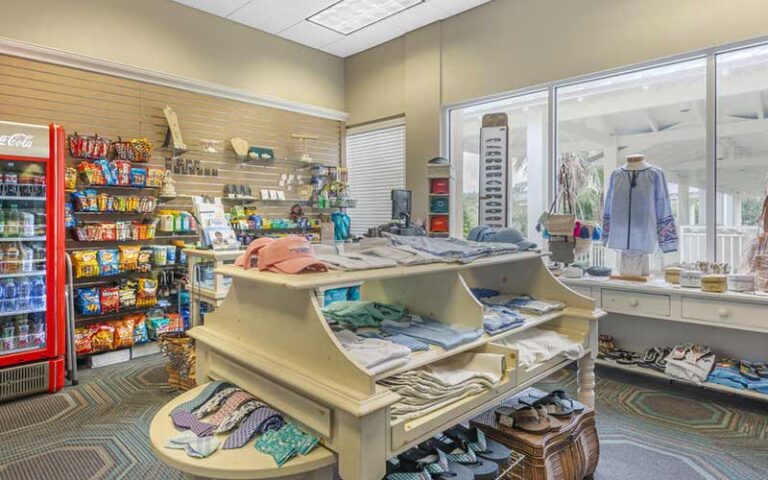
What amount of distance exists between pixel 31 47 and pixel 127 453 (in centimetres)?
367

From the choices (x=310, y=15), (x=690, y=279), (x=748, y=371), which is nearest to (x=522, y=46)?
(x=310, y=15)

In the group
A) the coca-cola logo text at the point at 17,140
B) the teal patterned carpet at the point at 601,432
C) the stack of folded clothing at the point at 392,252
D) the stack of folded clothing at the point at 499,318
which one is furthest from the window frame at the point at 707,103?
the coca-cola logo text at the point at 17,140

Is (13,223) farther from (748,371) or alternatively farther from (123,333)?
(748,371)

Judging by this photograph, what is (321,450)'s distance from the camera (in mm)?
1365

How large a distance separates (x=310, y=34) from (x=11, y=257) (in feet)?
13.5

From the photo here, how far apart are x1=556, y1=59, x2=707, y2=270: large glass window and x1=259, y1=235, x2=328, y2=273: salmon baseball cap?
3.60m

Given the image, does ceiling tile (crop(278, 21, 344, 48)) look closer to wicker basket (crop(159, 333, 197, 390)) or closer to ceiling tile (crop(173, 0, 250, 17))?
ceiling tile (crop(173, 0, 250, 17))

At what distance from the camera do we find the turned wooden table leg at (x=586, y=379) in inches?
99.3

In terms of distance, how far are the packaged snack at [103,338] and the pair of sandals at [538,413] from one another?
3.77 metres

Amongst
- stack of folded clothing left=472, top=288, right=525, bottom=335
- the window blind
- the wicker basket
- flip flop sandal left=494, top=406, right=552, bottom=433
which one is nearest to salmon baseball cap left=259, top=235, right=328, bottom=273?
stack of folded clothing left=472, top=288, right=525, bottom=335

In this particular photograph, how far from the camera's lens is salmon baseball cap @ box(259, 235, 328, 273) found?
157 centimetres

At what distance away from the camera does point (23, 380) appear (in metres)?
3.43

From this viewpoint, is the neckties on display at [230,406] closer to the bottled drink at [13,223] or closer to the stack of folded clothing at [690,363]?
the bottled drink at [13,223]

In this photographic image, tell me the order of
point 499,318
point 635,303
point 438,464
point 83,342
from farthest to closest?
point 83,342, point 635,303, point 499,318, point 438,464
